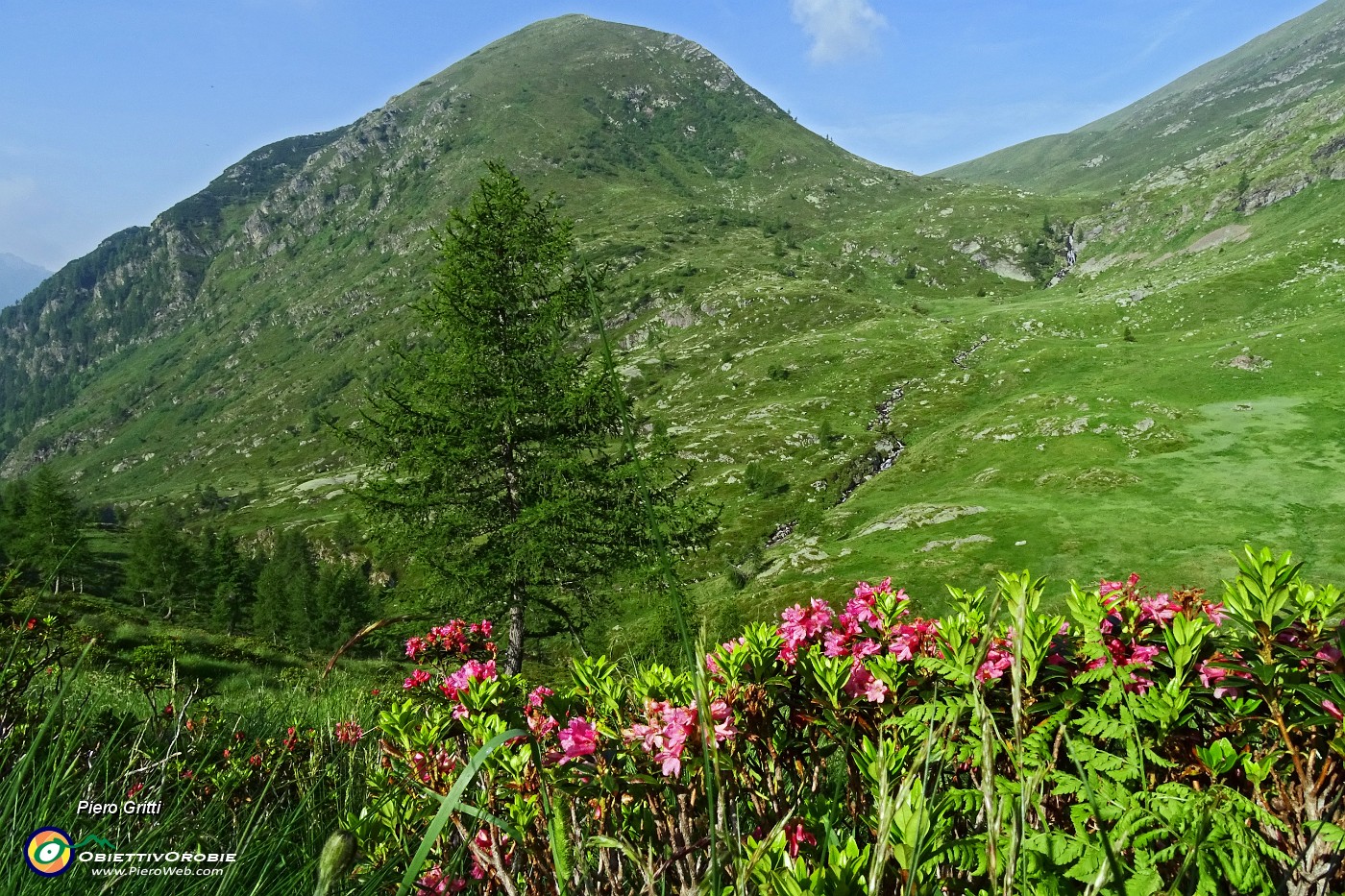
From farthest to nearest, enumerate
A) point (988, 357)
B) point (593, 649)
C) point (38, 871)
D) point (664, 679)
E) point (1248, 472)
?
point (988, 357), point (1248, 472), point (593, 649), point (664, 679), point (38, 871)

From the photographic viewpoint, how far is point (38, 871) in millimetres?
2068

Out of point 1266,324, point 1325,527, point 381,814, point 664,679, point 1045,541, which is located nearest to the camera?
point 381,814

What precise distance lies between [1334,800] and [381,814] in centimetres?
365

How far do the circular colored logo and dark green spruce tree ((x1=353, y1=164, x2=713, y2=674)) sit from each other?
42.3ft

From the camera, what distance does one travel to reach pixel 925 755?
5.16ft

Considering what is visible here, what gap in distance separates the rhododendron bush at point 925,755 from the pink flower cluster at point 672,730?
1cm

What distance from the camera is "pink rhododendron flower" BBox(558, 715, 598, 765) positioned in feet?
9.02

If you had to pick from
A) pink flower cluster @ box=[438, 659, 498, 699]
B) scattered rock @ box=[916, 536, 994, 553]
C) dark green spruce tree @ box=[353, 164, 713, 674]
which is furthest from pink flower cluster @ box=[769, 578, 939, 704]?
scattered rock @ box=[916, 536, 994, 553]

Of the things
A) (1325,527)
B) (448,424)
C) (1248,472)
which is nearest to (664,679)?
(448,424)

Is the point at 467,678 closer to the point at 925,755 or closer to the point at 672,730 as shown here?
the point at 672,730

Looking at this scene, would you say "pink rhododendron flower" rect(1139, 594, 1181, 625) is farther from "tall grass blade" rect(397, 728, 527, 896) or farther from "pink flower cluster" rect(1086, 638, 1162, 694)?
"tall grass blade" rect(397, 728, 527, 896)

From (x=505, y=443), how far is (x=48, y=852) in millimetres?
14388

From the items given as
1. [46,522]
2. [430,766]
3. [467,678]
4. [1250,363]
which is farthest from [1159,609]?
[46,522]

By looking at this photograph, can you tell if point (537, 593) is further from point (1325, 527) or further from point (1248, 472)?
point (1248, 472)
